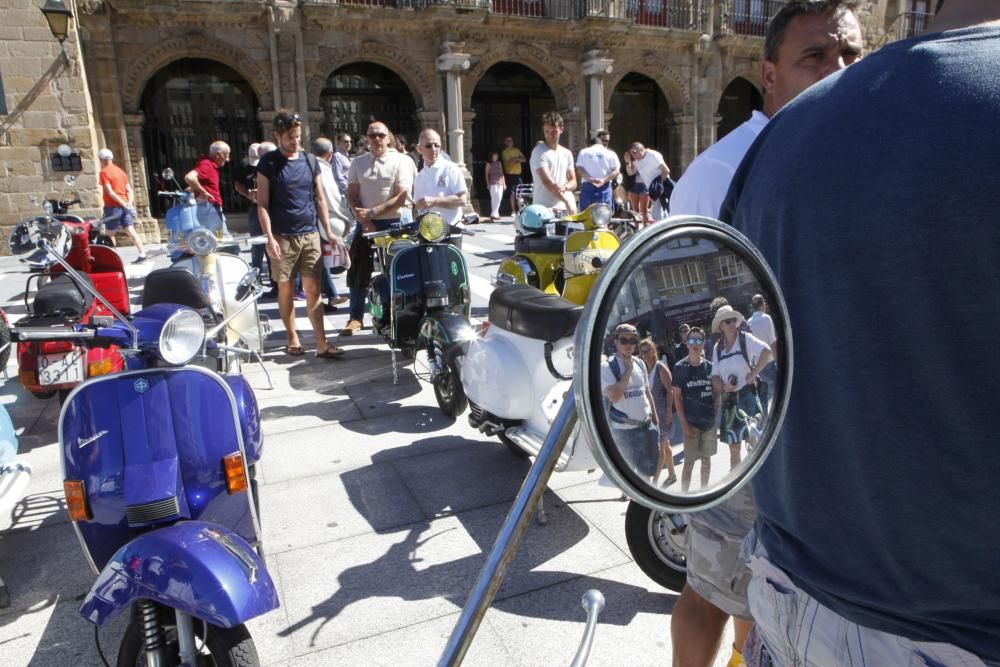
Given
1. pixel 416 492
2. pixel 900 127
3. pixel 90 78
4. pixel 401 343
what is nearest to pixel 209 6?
pixel 90 78

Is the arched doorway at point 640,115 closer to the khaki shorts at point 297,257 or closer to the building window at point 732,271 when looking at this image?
the khaki shorts at point 297,257

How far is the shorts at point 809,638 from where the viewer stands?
0.99 m

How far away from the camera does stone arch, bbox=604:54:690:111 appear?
67.2 feet

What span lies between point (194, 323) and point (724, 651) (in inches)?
81.3

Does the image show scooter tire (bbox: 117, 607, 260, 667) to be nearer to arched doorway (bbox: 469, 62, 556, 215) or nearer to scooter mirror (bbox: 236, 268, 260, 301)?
scooter mirror (bbox: 236, 268, 260, 301)

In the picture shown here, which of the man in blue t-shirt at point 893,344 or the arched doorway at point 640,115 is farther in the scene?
the arched doorway at point 640,115

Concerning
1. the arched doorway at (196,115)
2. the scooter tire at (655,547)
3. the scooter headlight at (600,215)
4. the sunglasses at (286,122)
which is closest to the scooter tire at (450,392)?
the scooter tire at (655,547)

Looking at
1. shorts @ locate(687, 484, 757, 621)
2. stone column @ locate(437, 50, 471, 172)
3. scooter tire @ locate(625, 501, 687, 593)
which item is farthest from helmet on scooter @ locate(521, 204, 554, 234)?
stone column @ locate(437, 50, 471, 172)

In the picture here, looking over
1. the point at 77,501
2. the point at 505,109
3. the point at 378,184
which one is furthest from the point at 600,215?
the point at 505,109

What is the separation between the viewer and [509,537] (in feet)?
3.03

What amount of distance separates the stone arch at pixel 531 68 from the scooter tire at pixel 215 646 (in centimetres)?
1772

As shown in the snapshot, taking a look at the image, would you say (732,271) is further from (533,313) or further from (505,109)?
(505,109)

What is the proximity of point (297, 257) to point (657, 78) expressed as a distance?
59.6ft

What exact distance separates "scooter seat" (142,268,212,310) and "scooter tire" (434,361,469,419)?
139 centimetres
